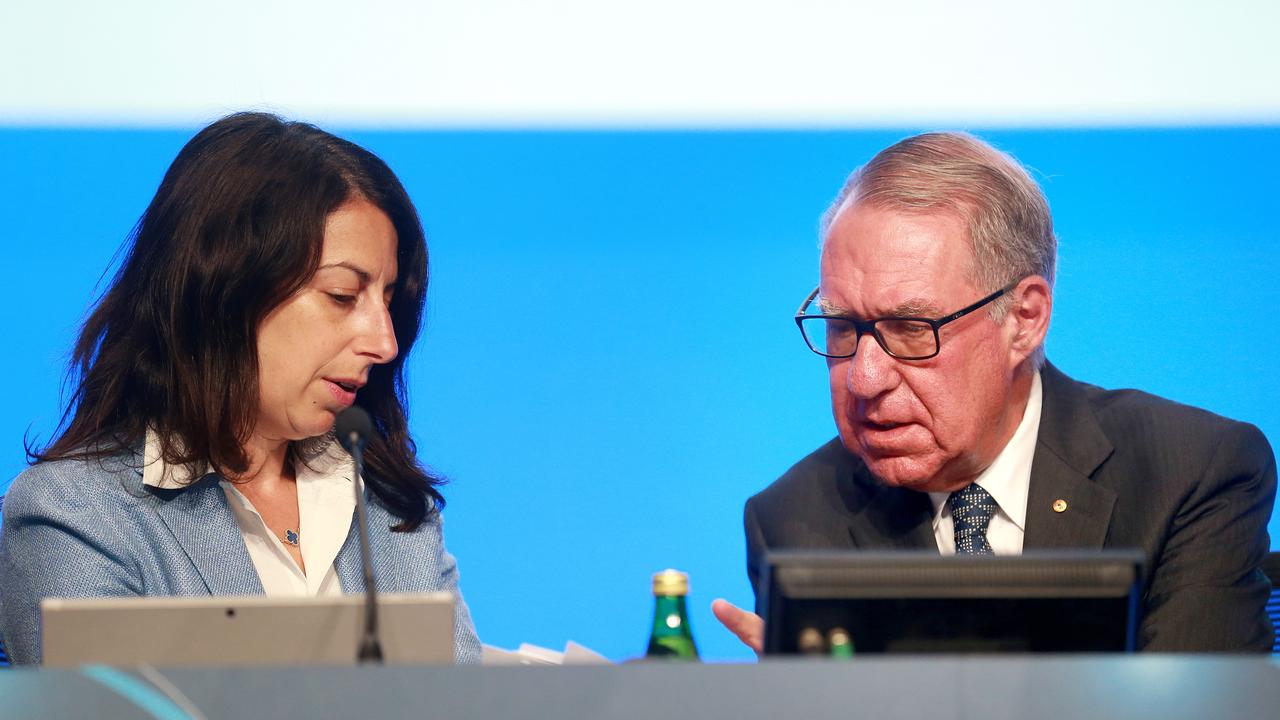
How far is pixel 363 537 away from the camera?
129 centimetres

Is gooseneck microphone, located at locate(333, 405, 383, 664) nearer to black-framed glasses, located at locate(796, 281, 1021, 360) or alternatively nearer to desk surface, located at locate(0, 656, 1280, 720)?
desk surface, located at locate(0, 656, 1280, 720)

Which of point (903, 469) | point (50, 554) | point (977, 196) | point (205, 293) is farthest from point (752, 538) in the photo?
point (50, 554)

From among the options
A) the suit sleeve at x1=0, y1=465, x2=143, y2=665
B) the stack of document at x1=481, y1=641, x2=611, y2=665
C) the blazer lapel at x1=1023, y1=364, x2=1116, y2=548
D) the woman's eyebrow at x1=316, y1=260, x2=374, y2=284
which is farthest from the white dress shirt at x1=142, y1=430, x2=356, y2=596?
the blazer lapel at x1=1023, y1=364, x2=1116, y2=548

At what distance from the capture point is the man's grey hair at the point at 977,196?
1955 mm

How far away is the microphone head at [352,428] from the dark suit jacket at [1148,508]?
66cm

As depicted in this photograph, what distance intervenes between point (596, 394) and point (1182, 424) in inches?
63.9

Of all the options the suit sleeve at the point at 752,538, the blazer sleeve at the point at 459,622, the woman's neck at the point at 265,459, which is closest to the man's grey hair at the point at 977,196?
the suit sleeve at the point at 752,538

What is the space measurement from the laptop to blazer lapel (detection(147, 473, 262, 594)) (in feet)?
2.30

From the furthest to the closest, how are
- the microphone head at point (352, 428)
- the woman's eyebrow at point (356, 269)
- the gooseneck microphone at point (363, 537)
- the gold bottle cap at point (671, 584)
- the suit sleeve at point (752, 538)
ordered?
1. the suit sleeve at point (752, 538)
2. the woman's eyebrow at point (356, 269)
3. the microphone head at point (352, 428)
4. the gold bottle cap at point (671, 584)
5. the gooseneck microphone at point (363, 537)

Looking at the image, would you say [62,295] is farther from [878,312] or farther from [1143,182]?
[1143,182]

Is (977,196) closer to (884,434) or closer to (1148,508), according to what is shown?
(884,434)

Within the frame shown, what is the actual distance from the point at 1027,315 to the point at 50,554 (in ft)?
4.94

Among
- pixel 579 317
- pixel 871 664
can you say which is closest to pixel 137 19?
pixel 579 317

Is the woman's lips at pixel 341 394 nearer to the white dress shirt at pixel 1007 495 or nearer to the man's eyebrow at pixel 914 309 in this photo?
the man's eyebrow at pixel 914 309
